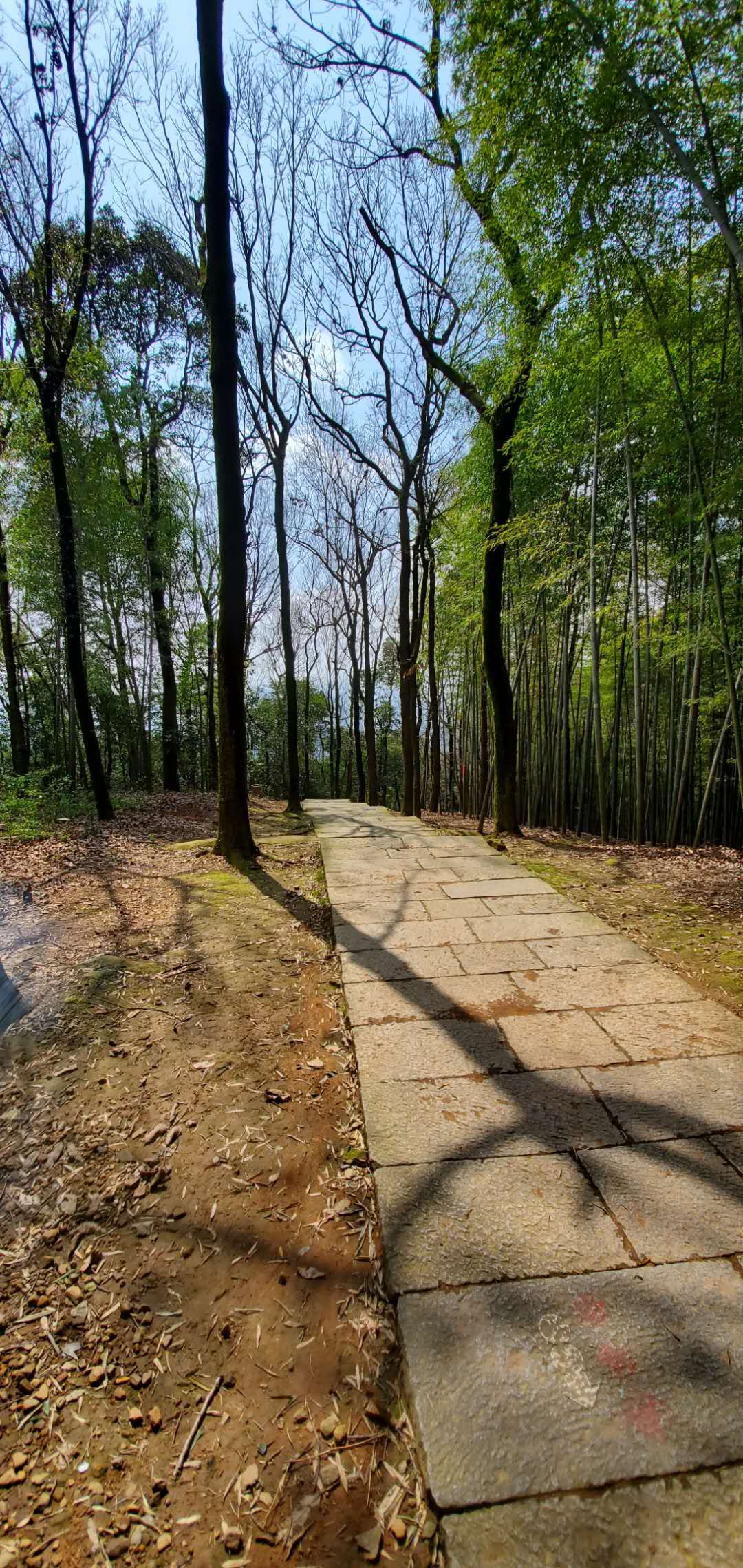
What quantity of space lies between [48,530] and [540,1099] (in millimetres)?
9330

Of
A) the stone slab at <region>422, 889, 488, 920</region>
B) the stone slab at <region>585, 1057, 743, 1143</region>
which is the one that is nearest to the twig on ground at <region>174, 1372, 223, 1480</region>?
the stone slab at <region>585, 1057, 743, 1143</region>

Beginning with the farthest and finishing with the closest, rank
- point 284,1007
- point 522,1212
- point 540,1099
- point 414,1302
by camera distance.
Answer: point 284,1007, point 540,1099, point 522,1212, point 414,1302

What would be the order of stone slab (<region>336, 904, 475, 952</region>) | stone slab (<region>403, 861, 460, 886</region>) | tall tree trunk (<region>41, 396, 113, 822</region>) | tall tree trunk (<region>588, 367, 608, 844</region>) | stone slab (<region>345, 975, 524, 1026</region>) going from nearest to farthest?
stone slab (<region>345, 975, 524, 1026</region>), stone slab (<region>336, 904, 475, 952</region>), stone slab (<region>403, 861, 460, 886</region>), tall tree trunk (<region>588, 367, 608, 844</region>), tall tree trunk (<region>41, 396, 113, 822</region>)

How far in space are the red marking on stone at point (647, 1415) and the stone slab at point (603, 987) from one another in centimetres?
122

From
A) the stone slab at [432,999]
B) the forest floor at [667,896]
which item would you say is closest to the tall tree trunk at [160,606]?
the forest floor at [667,896]

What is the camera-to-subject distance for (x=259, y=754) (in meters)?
27.4

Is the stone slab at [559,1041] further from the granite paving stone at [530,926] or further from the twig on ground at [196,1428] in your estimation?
the twig on ground at [196,1428]

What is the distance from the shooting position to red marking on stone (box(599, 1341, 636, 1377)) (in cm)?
93

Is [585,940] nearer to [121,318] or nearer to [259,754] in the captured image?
[121,318]

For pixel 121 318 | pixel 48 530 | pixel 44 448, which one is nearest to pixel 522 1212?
pixel 44 448

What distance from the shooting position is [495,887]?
3.61 m

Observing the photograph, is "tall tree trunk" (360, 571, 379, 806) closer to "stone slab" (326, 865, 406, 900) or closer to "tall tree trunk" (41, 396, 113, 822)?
"tall tree trunk" (41, 396, 113, 822)

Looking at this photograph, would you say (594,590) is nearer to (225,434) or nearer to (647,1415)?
(225,434)

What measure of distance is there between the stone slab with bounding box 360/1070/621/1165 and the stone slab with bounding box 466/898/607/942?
3.49ft
